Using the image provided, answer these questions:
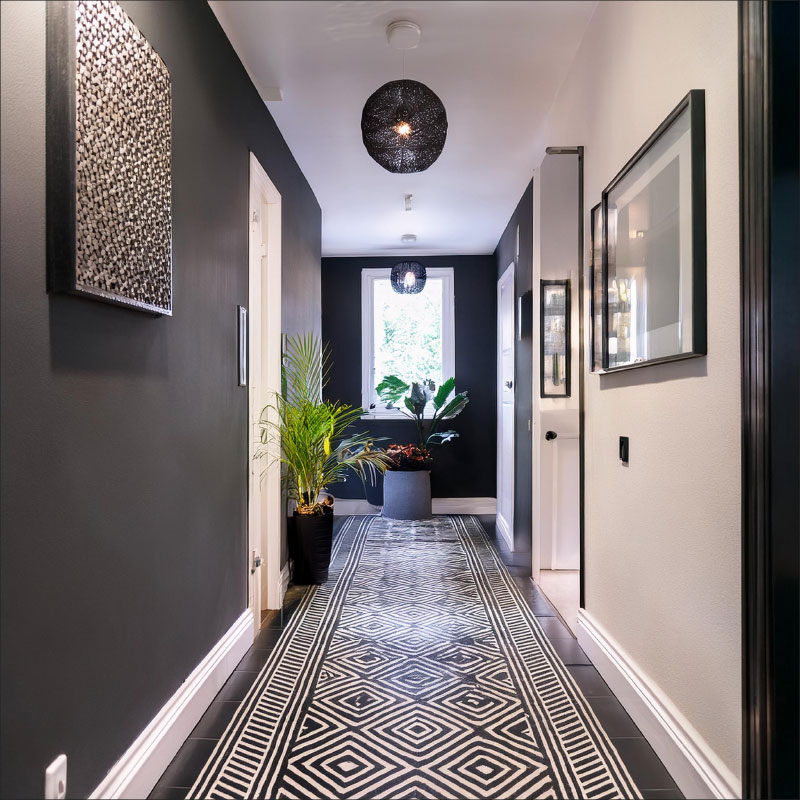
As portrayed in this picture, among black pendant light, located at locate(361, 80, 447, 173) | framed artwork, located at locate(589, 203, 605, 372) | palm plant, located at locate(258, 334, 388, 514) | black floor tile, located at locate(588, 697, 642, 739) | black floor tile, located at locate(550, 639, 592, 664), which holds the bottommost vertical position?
black floor tile, located at locate(550, 639, 592, 664)

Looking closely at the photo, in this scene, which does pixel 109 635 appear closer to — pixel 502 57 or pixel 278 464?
pixel 278 464

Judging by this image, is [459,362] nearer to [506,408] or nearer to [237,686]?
[506,408]

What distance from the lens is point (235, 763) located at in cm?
164

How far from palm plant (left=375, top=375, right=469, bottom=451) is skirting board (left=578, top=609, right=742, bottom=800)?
10.00ft

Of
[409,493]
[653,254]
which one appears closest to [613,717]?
[653,254]

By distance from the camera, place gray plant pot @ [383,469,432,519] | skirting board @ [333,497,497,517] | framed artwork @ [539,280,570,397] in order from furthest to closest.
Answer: skirting board @ [333,497,497,517] → gray plant pot @ [383,469,432,519] → framed artwork @ [539,280,570,397]

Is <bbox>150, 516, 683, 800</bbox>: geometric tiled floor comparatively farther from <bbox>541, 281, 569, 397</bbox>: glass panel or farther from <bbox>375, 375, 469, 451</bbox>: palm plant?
<bbox>375, 375, 469, 451</bbox>: palm plant

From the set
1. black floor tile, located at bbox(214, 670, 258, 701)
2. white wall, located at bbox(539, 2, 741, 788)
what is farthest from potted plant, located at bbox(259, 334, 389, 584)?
white wall, located at bbox(539, 2, 741, 788)

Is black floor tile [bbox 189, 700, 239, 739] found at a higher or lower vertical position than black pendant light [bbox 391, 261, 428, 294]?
lower

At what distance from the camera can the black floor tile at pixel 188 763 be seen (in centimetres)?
156

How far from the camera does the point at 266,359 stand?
9.80 feet

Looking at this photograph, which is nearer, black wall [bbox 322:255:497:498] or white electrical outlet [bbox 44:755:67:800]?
white electrical outlet [bbox 44:755:67:800]

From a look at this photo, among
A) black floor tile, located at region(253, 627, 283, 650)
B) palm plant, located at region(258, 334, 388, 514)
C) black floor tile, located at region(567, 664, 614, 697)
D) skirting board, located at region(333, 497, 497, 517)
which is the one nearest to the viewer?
black floor tile, located at region(567, 664, 614, 697)

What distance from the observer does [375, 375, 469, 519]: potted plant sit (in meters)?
5.11
